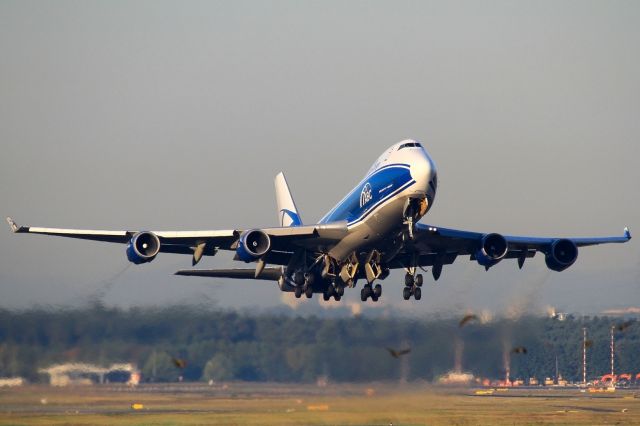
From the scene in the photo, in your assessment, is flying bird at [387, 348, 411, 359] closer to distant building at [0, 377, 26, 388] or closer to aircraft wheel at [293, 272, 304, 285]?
aircraft wheel at [293, 272, 304, 285]

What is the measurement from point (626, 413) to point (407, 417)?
1292 centimetres

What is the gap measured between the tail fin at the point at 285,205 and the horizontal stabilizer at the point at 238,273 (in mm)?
8557

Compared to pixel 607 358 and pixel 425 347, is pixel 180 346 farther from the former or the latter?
pixel 607 358

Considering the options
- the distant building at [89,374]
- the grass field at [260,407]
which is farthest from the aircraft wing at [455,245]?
the distant building at [89,374]

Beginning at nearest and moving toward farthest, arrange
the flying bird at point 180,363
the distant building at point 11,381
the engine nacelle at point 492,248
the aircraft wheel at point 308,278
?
the distant building at point 11,381
the flying bird at point 180,363
the engine nacelle at point 492,248
the aircraft wheel at point 308,278

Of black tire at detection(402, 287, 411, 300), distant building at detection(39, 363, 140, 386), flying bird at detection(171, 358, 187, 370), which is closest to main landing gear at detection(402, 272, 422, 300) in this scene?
black tire at detection(402, 287, 411, 300)

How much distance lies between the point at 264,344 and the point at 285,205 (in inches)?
623

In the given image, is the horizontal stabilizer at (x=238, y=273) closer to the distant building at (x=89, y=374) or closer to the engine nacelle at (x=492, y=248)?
the distant building at (x=89, y=374)

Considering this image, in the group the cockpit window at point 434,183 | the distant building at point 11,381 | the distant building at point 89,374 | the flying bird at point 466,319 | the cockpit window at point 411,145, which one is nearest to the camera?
the distant building at point 11,381

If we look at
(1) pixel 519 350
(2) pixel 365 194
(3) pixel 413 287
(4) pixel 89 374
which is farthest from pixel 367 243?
(4) pixel 89 374

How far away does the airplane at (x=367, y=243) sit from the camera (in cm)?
4800

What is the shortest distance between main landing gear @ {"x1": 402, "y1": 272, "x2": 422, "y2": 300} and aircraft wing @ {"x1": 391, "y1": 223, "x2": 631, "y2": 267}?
54.5 inches

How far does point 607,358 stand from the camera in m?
69.2

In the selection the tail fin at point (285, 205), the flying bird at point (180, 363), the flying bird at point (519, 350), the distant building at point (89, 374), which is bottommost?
the distant building at point (89, 374)
